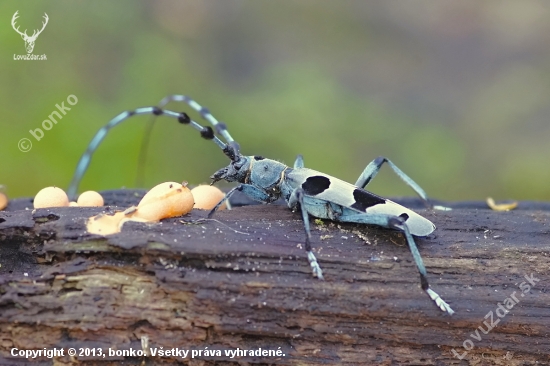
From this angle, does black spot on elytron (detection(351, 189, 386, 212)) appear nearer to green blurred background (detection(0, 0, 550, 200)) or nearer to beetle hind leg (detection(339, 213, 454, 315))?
beetle hind leg (detection(339, 213, 454, 315))

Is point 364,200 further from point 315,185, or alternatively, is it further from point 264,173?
point 264,173

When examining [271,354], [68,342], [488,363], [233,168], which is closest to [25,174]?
[233,168]

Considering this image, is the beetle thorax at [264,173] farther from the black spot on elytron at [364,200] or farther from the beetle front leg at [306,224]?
the black spot on elytron at [364,200]

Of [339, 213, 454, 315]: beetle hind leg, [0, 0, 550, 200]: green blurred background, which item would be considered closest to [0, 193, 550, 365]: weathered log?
[339, 213, 454, 315]: beetle hind leg

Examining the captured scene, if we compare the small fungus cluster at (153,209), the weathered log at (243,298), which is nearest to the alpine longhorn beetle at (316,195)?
the weathered log at (243,298)

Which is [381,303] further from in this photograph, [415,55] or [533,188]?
[415,55]

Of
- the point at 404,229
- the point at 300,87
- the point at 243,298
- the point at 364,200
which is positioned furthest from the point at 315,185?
the point at 300,87
